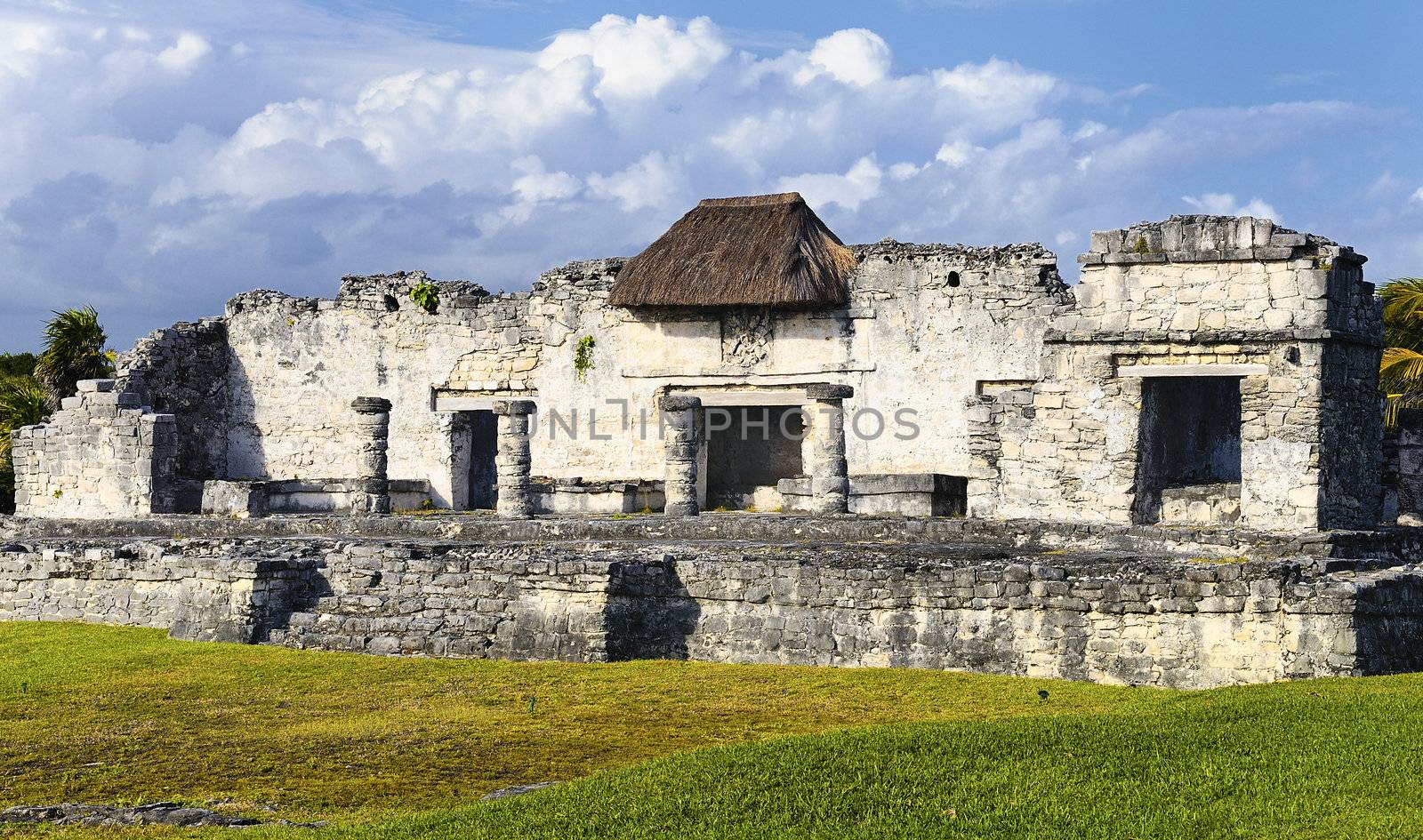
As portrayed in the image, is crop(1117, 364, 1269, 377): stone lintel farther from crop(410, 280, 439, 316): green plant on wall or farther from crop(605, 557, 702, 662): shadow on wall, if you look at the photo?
crop(410, 280, 439, 316): green plant on wall

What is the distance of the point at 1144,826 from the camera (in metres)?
6.24

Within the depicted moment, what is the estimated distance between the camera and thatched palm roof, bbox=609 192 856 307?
66.9 feet

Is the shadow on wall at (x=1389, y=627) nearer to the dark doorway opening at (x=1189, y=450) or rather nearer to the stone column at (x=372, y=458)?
the dark doorway opening at (x=1189, y=450)

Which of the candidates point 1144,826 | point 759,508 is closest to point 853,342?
point 759,508

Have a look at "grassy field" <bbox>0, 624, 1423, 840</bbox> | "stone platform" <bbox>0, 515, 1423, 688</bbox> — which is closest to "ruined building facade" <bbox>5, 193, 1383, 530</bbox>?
"stone platform" <bbox>0, 515, 1423, 688</bbox>

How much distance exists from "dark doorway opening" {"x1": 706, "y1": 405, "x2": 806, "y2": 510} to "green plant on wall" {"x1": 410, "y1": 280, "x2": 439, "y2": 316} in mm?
4417

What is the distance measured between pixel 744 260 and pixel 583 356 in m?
2.72

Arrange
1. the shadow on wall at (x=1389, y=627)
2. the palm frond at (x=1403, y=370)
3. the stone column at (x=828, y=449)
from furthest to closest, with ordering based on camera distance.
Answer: the palm frond at (x=1403, y=370) → the stone column at (x=828, y=449) → the shadow on wall at (x=1389, y=627)

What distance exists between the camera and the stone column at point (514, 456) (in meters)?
19.1

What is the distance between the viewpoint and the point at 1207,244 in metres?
14.4

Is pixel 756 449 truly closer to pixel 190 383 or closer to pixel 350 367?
pixel 350 367

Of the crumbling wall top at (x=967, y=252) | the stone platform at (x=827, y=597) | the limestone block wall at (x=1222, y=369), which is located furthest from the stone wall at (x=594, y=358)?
the stone platform at (x=827, y=597)

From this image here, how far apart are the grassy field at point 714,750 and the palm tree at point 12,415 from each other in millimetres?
13765

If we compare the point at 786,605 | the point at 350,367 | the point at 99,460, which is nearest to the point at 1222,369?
the point at 786,605
